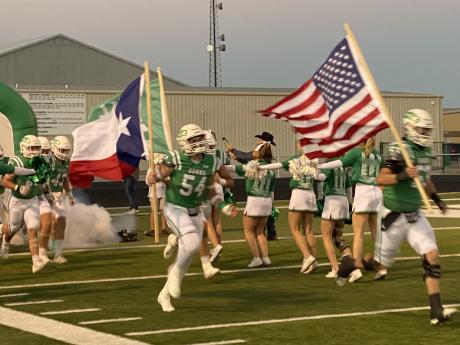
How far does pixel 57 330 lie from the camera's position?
10.1 meters

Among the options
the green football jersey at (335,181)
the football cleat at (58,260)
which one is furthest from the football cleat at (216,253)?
the green football jersey at (335,181)

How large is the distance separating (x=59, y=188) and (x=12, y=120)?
22.8 ft

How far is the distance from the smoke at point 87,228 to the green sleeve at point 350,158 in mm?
6983

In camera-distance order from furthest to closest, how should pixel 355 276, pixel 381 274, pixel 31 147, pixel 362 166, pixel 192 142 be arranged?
pixel 31 147
pixel 362 166
pixel 381 274
pixel 355 276
pixel 192 142

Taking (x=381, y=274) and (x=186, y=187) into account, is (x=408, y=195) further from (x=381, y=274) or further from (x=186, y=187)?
(x=381, y=274)

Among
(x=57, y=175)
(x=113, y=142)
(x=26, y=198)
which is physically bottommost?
(x=26, y=198)

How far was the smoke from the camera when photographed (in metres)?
19.8

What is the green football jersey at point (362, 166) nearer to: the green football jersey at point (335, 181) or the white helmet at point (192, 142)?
the green football jersey at point (335, 181)

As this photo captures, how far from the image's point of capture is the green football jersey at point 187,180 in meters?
11.5

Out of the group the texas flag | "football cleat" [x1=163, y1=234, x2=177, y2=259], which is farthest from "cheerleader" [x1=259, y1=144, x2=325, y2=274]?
the texas flag

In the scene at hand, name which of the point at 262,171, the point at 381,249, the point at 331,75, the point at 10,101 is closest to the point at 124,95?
the point at 262,171

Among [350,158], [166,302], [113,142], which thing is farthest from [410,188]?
[113,142]

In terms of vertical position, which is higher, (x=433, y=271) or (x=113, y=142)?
(x=113, y=142)

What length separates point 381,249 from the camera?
1072cm
